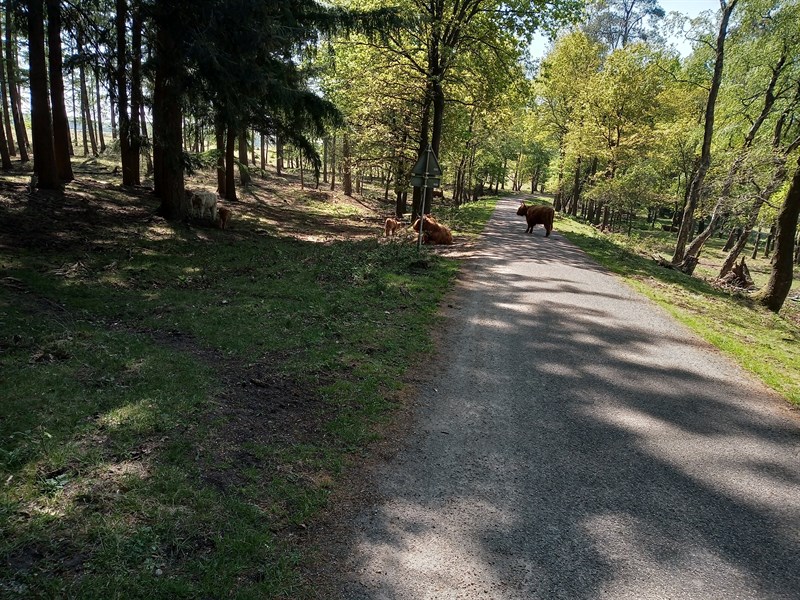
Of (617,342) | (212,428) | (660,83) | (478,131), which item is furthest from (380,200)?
(212,428)

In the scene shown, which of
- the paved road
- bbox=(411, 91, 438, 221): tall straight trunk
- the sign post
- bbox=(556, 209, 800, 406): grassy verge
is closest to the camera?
the paved road

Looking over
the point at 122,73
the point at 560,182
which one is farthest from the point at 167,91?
the point at 560,182

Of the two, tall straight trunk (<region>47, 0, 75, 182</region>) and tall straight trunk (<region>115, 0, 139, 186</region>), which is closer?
tall straight trunk (<region>115, 0, 139, 186</region>)

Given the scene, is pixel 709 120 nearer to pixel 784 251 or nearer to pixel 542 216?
pixel 784 251

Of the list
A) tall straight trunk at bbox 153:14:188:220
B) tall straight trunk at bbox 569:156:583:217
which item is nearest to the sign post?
tall straight trunk at bbox 153:14:188:220

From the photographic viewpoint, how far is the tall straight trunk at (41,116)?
11305mm

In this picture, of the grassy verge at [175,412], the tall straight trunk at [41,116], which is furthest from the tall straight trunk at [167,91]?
the tall straight trunk at [41,116]

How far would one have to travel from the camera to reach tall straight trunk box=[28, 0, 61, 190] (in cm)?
1130

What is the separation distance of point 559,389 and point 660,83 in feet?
92.9

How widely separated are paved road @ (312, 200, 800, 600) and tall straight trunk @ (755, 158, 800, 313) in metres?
8.07

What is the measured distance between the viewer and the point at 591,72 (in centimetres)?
3319

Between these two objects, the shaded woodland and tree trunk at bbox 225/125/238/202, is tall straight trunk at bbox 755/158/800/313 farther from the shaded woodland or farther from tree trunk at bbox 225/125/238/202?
tree trunk at bbox 225/125/238/202

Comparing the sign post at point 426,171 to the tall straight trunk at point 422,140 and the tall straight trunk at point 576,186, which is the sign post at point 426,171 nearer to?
the tall straight trunk at point 422,140

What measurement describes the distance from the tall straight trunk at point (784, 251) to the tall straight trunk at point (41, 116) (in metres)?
19.8
